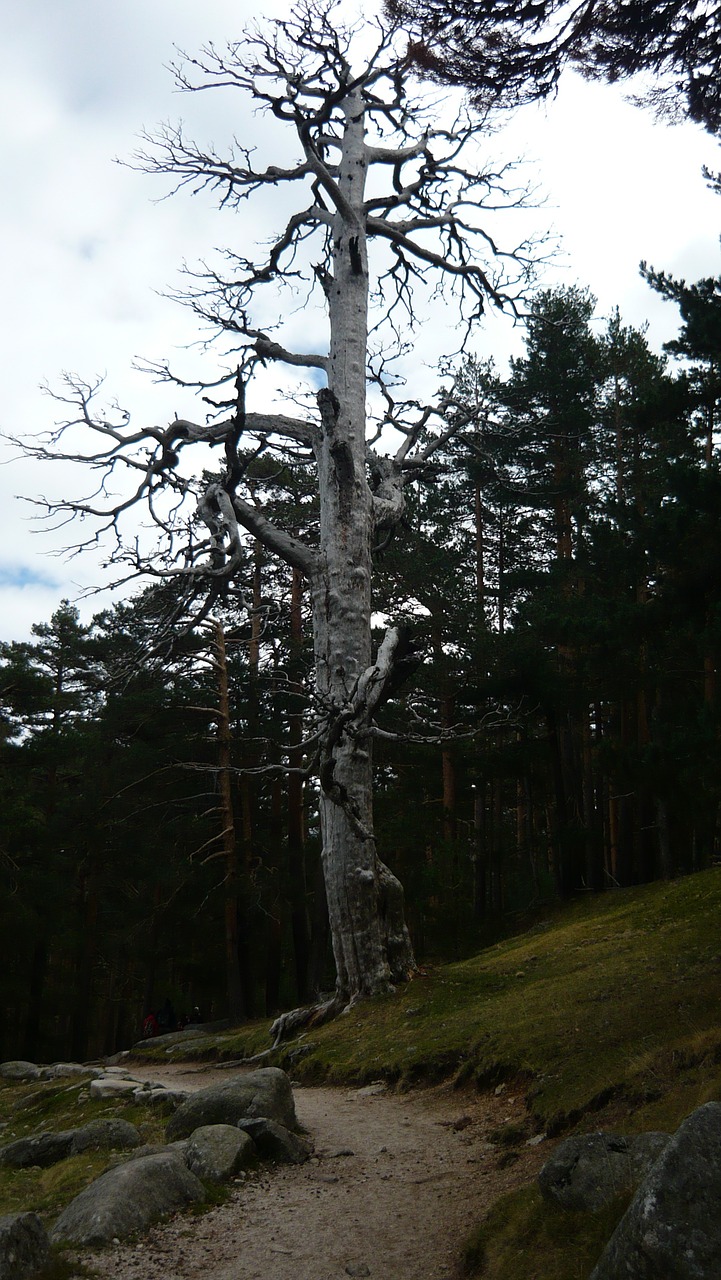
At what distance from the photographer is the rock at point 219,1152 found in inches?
203

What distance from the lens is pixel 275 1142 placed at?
5590 millimetres

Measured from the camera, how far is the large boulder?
607 centimetres

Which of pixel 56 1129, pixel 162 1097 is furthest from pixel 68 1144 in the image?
pixel 56 1129

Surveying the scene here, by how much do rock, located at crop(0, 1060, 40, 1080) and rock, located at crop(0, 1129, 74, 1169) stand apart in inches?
366

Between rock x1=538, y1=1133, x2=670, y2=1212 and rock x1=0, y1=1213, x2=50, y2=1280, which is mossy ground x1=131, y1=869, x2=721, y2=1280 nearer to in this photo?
rock x1=538, y1=1133, x2=670, y2=1212

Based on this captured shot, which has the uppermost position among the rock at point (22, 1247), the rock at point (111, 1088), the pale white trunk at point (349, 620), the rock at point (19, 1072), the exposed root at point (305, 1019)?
the pale white trunk at point (349, 620)

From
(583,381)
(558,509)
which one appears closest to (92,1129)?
(558,509)

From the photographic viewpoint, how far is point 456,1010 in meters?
8.86

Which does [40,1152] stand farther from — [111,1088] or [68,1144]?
[111,1088]

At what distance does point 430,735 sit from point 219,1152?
1494 centimetres

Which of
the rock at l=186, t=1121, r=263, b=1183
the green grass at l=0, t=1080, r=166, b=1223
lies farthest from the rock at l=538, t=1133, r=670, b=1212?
the green grass at l=0, t=1080, r=166, b=1223

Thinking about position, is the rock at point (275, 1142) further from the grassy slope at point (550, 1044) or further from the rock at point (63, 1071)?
the rock at point (63, 1071)

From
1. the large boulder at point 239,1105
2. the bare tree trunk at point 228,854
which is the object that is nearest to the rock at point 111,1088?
the large boulder at point 239,1105

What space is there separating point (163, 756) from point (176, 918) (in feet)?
15.9
